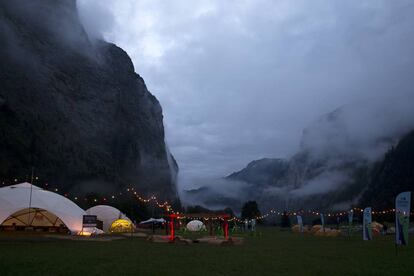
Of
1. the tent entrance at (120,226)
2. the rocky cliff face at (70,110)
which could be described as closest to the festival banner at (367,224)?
the tent entrance at (120,226)

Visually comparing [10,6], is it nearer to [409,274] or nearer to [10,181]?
[10,181]

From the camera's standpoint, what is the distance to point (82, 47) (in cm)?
14575

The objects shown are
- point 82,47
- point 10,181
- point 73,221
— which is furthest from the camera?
point 82,47

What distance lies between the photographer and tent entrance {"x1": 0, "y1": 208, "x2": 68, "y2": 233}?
50562 millimetres

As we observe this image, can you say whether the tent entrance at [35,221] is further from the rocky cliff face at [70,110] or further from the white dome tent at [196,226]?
the white dome tent at [196,226]

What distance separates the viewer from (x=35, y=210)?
51.3m

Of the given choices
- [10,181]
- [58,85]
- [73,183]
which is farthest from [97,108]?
[10,181]

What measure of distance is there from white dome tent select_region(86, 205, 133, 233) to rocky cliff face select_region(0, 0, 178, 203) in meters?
24.6

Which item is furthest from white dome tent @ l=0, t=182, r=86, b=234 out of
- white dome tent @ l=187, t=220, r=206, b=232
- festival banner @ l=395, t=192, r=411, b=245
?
white dome tent @ l=187, t=220, r=206, b=232

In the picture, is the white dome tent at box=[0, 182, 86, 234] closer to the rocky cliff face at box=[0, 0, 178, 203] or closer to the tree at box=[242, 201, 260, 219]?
the rocky cliff face at box=[0, 0, 178, 203]

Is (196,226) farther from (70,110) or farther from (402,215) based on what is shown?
(402,215)

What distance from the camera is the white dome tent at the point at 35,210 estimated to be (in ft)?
152

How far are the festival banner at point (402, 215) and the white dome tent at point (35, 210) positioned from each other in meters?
34.0

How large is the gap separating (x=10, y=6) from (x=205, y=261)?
12151 centimetres
